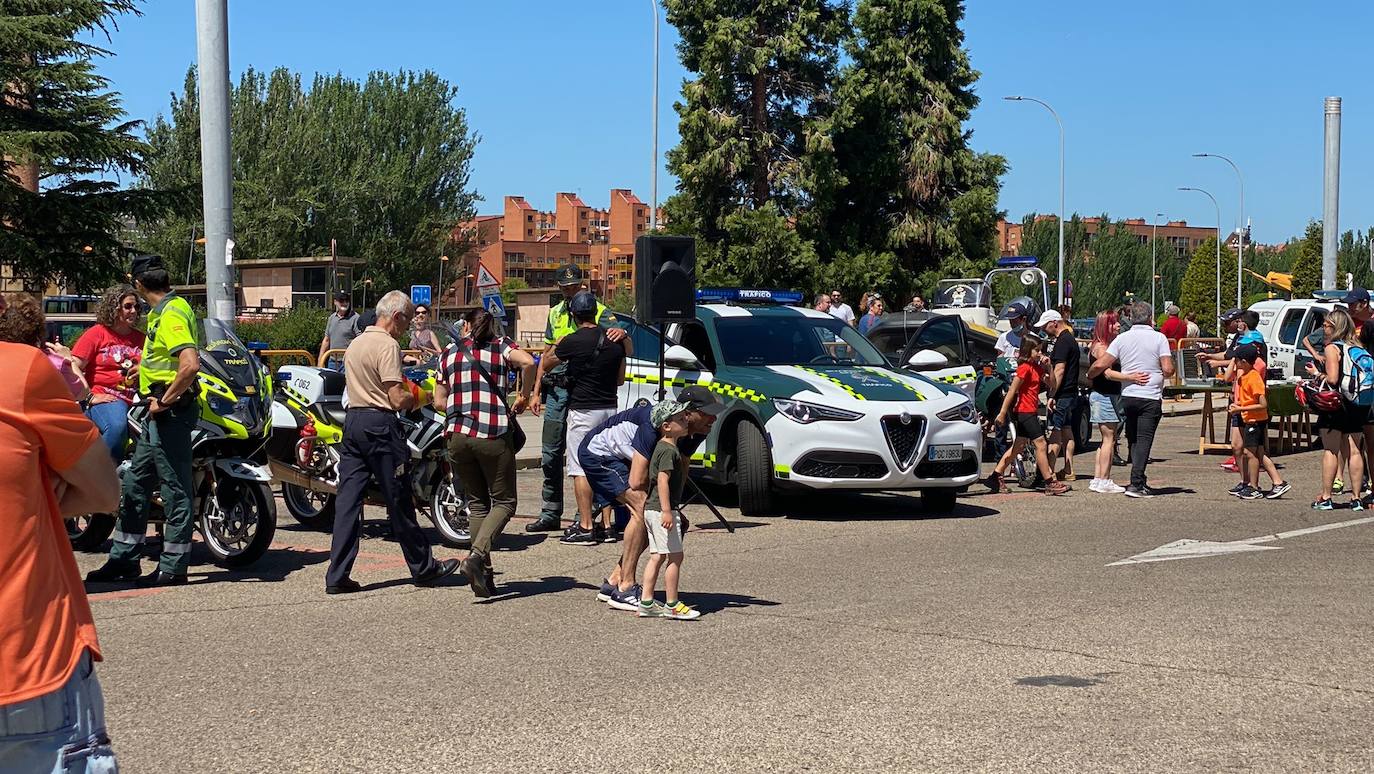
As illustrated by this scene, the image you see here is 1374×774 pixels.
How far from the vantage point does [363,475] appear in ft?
30.2

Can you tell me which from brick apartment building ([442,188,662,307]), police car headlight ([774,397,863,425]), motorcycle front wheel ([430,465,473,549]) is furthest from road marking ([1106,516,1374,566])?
brick apartment building ([442,188,662,307])

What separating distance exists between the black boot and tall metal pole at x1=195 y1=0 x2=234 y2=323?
6.96m

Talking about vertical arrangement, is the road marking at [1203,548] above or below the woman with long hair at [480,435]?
below

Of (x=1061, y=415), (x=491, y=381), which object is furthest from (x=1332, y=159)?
(x=491, y=381)

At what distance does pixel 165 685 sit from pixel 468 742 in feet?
5.97

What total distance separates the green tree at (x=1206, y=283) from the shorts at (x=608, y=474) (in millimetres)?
86263

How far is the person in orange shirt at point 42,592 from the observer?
322cm

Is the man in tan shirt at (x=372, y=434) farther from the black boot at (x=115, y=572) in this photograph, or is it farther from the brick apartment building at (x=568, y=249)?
the brick apartment building at (x=568, y=249)

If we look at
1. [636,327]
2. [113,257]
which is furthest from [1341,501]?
[113,257]

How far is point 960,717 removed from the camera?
609cm

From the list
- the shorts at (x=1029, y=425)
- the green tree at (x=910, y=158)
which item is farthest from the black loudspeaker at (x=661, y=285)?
the green tree at (x=910, y=158)

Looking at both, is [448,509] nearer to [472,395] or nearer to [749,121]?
[472,395]

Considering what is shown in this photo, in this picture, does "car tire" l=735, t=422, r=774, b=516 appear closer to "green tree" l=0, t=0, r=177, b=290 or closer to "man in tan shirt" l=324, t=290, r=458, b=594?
"man in tan shirt" l=324, t=290, r=458, b=594

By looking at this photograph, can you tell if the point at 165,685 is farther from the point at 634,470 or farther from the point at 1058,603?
the point at 1058,603
